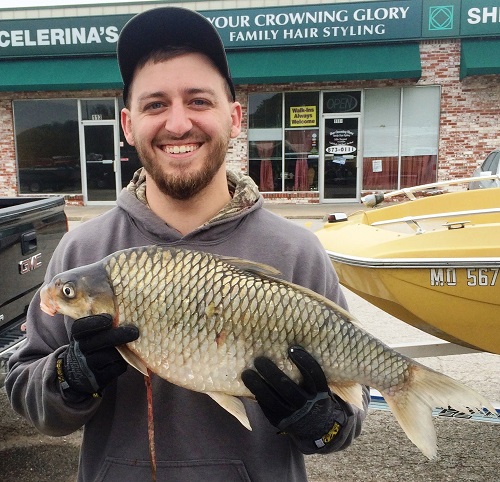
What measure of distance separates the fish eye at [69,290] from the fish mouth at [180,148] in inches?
20.7

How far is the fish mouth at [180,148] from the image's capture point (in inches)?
72.7

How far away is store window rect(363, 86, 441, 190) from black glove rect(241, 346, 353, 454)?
47.8 ft

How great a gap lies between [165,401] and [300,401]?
417 millimetres

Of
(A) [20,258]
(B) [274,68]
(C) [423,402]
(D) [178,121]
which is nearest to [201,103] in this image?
(D) [178,121]

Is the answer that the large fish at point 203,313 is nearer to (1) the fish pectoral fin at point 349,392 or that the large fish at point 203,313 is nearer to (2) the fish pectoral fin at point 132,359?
(2) the fish pectoral fin at point 132,359

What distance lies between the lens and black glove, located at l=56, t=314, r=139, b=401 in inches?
61.7

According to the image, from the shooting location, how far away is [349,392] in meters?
1.75

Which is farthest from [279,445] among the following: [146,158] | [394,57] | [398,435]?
[394,57]

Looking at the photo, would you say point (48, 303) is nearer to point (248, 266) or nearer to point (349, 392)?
point (248, 266)

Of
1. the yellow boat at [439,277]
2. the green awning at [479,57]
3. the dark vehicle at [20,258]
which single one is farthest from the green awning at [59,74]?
the yellow boat at [439,277]

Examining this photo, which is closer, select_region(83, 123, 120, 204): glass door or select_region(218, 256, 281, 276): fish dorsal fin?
select_region(218, 256, 281, 276): fish dorsal fin

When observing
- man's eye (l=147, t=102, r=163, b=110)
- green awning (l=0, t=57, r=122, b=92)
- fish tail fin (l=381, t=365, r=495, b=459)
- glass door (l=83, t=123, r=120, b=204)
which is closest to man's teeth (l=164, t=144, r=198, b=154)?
man's eye (l=147, t=102, r=163, b=110)

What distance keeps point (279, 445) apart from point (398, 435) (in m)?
2.57

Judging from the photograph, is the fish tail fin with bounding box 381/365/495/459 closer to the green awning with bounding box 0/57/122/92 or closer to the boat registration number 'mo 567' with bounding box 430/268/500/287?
the boat registration number 'mo 567' with bounding box 430/268/500/287
